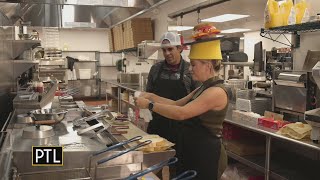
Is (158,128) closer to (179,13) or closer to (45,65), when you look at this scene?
(179,13)

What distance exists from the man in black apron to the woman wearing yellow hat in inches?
32.7

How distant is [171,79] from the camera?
3250 millimetres

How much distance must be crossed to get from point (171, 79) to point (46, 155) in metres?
1.79

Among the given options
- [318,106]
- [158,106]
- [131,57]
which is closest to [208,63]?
[158,106]

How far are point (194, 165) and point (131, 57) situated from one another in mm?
6921

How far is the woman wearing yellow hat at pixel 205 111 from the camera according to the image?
215 centimetres

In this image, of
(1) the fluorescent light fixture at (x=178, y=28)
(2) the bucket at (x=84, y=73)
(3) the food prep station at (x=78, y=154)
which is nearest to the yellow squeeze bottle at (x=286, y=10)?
(3) the food prep station at (x=78, y=154)

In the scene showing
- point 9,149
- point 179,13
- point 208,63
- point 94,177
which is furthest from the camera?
point 179,13

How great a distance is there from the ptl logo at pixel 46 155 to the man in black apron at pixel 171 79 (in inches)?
61.7

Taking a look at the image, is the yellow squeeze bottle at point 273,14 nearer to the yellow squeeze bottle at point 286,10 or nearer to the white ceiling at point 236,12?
the yellow squeeze bottle at point 286,10

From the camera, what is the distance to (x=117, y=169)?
1.63m

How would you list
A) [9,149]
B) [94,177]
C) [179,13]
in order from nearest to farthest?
1. [94,177]
2. [9,149]
3. [179,13]

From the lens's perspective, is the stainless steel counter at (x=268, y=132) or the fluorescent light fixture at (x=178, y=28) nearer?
the stainless steel counter at (x=268, y=132)

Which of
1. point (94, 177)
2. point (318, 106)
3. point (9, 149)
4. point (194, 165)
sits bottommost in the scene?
point (194, 165)
